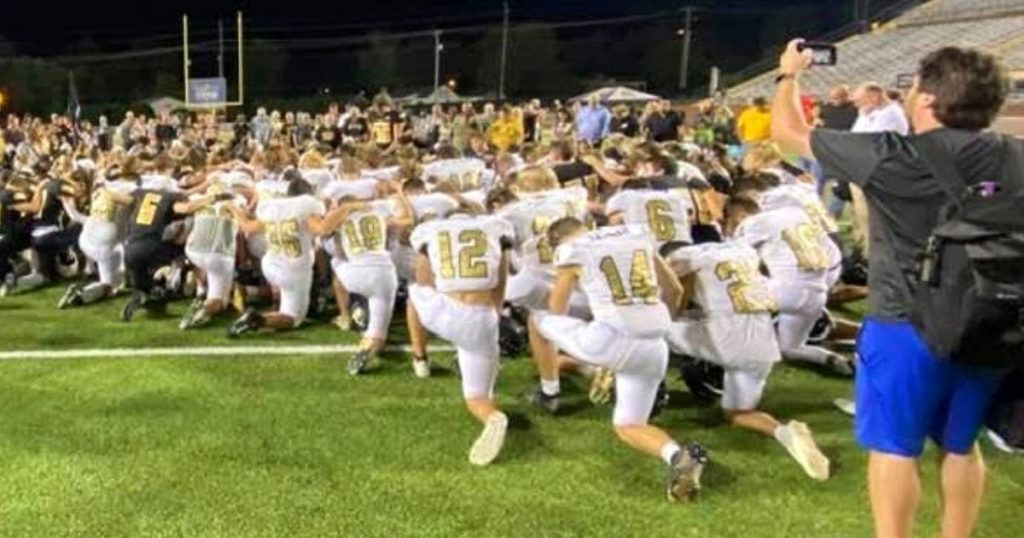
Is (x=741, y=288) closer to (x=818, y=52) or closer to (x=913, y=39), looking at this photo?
(x=818, y=52)

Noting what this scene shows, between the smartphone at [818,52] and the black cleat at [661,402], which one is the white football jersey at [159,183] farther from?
the smartphone at [818,52]

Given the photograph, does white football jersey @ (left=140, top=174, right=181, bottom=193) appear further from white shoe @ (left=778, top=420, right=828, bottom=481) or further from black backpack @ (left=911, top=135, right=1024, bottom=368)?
black backpack @ (left=911, top=135, right=1024, bottom=368)

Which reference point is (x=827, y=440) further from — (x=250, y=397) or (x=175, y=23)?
(x=175, y=23)

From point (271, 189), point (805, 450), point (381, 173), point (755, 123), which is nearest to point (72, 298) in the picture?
point (271, 189)

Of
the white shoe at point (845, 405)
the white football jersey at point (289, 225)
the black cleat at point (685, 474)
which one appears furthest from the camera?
the white football jersey at point (289, 225)

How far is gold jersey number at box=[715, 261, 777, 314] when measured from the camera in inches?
237

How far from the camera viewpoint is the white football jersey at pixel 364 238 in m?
8.11

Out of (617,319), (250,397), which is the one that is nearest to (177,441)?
(250,397)

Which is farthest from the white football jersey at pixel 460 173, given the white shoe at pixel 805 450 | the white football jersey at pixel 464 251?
the white shoe at pixel 805 450

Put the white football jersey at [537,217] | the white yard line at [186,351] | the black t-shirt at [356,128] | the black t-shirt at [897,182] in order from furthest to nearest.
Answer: the black t-shirt at [356,128], the white yard line at [186,351], the white football jersey at [537,217], the black t-shirt at [897,182]

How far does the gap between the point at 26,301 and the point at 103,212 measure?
4.41 feet

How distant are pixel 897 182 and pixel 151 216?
25.4ft

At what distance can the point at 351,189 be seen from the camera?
29.5 ft

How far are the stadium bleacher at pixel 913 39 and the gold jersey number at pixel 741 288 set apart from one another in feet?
98.1
